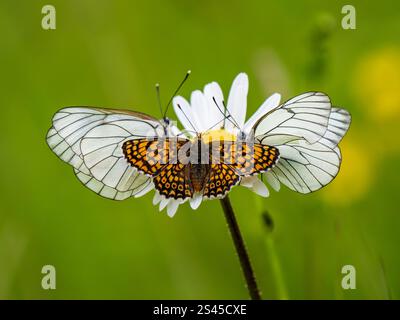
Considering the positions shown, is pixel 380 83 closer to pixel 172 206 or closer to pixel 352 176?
pixel 352 176

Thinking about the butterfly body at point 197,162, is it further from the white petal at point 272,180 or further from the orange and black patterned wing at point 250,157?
the white petal at point 272,180

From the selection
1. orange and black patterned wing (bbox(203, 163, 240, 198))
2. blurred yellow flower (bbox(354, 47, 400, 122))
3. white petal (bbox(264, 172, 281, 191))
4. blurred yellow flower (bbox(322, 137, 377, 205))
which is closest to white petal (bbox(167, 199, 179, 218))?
orange and black patterned wing (bbox(203, 163, 240, 198))

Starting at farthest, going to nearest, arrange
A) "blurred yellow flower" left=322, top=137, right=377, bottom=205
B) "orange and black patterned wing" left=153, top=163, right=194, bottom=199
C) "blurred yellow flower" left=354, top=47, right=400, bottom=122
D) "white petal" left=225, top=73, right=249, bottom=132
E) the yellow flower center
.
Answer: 1. "blurred yellow flower" left=354, top=47, right=400, bottom=122
2. "blurred yellow flower" left=322, top=137, right=377, bottom=205
3. "white petal" left=225, top=73, right=249, bottom=132
4. the yellow flower center
5. "orange and black patterned wing" left=153, top=163, right=194, bottom=199

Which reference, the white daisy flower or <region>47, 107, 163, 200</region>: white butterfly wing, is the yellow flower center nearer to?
the white daisy flower

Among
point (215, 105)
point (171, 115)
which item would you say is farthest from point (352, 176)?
point (215, 105)

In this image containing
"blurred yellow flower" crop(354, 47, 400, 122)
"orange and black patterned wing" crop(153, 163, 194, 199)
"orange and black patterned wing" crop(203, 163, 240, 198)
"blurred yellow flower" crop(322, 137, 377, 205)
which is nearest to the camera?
"orange and black patterned wing" crop(203, 163, 240, 198)

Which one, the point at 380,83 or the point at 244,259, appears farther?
the point at 380,83
